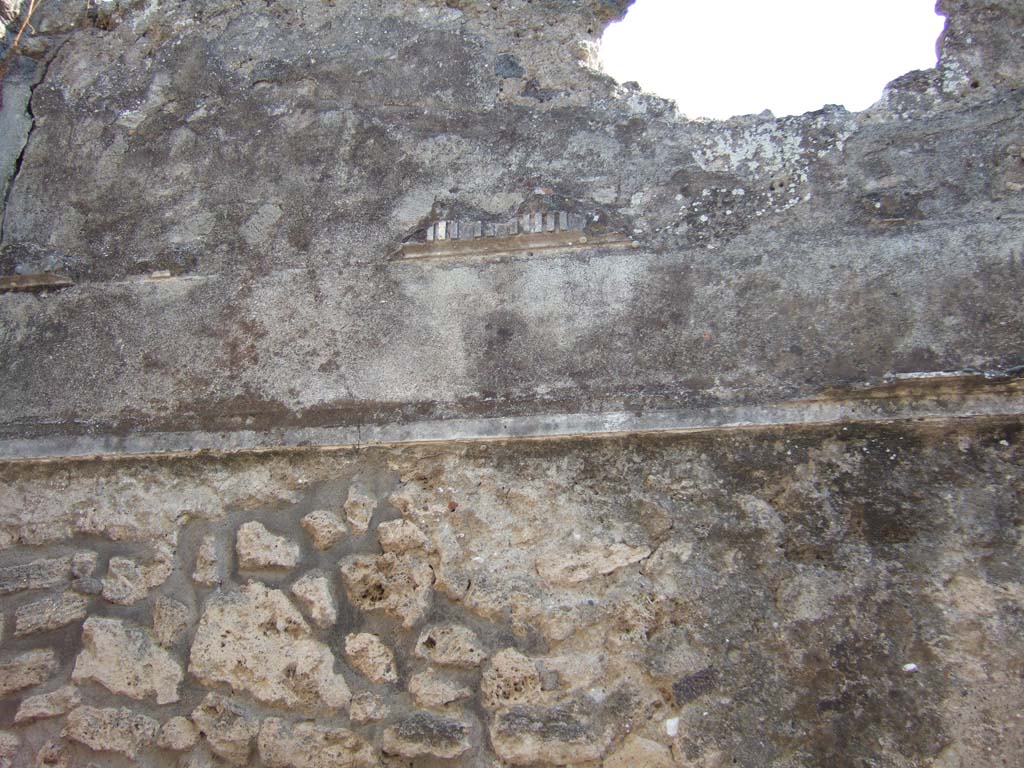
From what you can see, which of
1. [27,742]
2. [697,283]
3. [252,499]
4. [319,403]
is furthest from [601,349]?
[27,742]

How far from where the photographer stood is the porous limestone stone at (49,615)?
9.75 feet

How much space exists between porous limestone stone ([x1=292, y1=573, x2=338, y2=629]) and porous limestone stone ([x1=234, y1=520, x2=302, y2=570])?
0.27 feet

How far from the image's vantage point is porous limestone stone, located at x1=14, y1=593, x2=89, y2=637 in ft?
9.75

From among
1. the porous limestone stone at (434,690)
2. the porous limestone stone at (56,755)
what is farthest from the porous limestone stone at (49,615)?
the porous limestone stone at (434,690)

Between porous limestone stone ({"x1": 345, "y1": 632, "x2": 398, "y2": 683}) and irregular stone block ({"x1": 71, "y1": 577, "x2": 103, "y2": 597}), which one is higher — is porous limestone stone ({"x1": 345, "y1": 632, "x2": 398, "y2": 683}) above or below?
below

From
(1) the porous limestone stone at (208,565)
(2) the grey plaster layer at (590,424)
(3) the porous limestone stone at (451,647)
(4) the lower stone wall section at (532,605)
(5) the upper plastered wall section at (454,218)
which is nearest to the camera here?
(4) the lower stone wall section at (532,605)

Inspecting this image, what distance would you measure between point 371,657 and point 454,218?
139 centimetres

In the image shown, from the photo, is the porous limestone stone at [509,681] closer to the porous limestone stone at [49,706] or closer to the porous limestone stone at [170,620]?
the porous limestone stone at [170,620]

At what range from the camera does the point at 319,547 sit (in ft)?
9.65

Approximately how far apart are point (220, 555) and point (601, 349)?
131 centimetres

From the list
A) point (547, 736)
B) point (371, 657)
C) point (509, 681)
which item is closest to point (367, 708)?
point (371, 657)

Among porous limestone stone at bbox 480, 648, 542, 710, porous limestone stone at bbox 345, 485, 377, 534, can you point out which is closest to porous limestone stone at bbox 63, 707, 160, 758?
porous limestone stone at bbox 345, 485, 377, 534

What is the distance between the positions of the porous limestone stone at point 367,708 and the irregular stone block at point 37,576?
39.9 inches

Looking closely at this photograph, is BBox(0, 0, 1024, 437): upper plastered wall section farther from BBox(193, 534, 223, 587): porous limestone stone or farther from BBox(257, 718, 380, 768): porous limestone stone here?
BBox(257, 718, 380, 768): porous limestone stone
